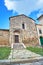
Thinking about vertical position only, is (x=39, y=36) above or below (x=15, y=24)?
below

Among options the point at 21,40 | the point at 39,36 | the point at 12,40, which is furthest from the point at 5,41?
the point at 39,36

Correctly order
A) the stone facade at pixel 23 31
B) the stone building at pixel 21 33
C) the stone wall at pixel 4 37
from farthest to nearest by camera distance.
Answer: the stone facade at pixel 23 31 → the stone building at pixel 21 33 → the stone wall at pixel 4 37

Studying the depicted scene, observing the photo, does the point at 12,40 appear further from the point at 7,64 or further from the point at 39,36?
the point at 7,64

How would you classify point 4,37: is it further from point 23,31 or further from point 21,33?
point 23,31

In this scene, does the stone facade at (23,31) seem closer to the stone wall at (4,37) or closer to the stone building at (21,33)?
the stone building at (21,33)

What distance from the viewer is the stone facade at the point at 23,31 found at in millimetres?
23948

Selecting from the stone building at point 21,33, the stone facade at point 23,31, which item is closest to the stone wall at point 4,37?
the stone building at point 21,33

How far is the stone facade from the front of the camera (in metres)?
23.9

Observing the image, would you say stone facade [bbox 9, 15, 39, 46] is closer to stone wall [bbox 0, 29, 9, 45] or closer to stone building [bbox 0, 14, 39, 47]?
stone building [bbox 0, 14, 39, 47]

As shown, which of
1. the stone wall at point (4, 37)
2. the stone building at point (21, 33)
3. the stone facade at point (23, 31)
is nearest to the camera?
the stone wall at point (4, 37)

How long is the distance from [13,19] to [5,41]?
636cm

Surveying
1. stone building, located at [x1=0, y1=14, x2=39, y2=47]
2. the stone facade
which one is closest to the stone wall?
stone building, located at [x1=0, y1=14, x2=39, y2=47]

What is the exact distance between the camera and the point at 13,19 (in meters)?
25.4

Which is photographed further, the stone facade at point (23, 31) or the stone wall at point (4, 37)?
the stone facade at point (23, 31)
